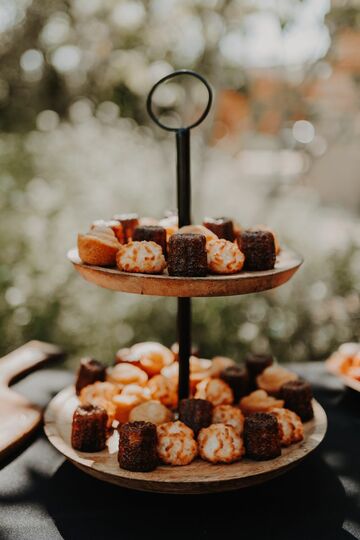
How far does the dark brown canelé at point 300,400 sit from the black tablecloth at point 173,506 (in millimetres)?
127

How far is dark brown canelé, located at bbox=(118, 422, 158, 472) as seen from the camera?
1330 mm

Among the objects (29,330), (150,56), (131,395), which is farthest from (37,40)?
(131,395)

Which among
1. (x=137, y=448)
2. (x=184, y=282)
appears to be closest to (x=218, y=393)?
(x=137, y=448)

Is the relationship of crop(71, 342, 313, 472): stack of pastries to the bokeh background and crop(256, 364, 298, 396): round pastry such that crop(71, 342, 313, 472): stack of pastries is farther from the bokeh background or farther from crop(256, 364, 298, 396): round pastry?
the bokeh background

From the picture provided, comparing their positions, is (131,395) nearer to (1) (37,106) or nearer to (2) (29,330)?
(2) (29,330)

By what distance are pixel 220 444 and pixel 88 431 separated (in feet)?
1.11

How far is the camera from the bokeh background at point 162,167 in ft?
11.8

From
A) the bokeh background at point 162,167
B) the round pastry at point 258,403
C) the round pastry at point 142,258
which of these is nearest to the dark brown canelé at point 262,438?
the round pastry at point 258,403

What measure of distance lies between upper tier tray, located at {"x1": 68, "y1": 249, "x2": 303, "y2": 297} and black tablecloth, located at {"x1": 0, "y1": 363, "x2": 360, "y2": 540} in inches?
20.7

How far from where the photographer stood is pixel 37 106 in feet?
19.7

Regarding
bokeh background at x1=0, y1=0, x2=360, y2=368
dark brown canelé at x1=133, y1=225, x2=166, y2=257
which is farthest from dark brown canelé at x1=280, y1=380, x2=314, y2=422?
bokeh background at x1=0, y1=0, x2=360, y2=368

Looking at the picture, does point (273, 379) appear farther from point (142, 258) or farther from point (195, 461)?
point (142, 258)

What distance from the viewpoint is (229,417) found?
4.99ft

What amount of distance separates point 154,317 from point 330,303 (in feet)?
3.87
